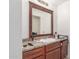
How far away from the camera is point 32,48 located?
81.4 inches

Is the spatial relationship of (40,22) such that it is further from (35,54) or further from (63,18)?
(63,18)

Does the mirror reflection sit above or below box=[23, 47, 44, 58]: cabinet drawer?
above

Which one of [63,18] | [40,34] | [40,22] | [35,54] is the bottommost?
[35,54]

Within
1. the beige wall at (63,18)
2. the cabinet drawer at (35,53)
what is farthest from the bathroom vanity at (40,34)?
the beige wall at (63,18)

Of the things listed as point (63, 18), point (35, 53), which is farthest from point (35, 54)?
point (63, 18)

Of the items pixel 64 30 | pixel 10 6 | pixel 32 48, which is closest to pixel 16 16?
pixel 10 6

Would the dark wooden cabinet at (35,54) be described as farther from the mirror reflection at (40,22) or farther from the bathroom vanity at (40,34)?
the mirror reflection at (40,22)

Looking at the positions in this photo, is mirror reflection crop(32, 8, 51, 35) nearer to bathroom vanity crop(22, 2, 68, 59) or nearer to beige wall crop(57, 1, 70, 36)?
bathroom vanity crop(22, 2, 68, 59)

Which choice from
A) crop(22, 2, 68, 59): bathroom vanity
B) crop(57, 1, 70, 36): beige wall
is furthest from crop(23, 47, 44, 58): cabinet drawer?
crop(57, 1, 70, 36): beige wall

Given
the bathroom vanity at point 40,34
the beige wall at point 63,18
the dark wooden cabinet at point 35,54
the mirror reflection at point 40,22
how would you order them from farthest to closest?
the beige wall at point 63,18, the mirror reflection at point 40,22, the bathroom vanity at point 40,34, the dark wooden cabinet at point 35,54

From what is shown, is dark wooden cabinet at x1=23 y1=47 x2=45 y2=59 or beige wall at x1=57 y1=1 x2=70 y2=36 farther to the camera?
beige wall at x1=57 y1=1 x2=70 y2=36
